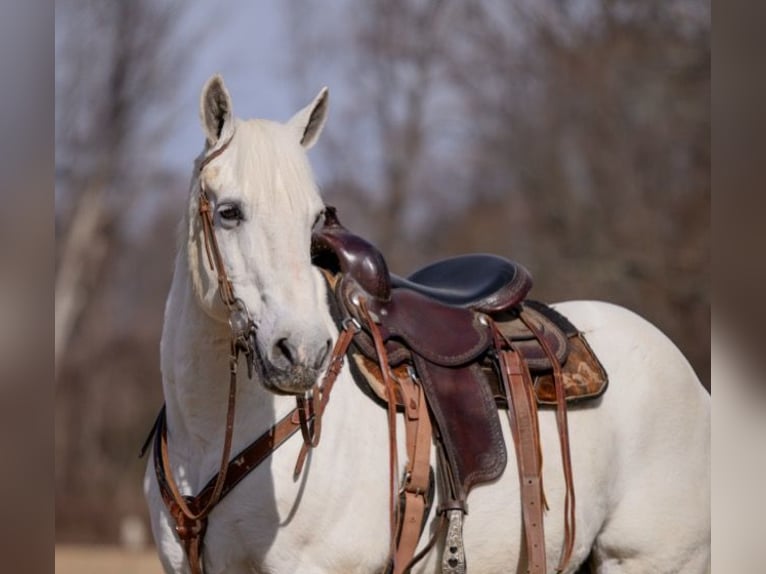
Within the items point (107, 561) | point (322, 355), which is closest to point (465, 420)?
point (322, 355)

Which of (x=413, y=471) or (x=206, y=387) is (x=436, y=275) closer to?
(x=413, y=471)

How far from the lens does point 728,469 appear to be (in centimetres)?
297

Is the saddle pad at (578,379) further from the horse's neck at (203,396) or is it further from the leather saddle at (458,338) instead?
the horse's neck at (203,396)

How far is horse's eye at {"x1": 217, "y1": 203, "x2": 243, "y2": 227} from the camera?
252 cm

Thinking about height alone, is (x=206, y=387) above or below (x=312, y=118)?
below

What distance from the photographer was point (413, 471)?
2.91 metres

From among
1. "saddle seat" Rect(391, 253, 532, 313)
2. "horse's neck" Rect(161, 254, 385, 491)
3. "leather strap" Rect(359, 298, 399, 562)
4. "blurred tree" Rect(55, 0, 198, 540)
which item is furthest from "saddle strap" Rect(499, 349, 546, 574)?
"blurred tree" Rect(55, 0, 198, 540)

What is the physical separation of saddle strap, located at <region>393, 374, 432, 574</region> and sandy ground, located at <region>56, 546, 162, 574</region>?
6.82 m

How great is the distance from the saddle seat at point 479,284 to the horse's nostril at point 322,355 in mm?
908

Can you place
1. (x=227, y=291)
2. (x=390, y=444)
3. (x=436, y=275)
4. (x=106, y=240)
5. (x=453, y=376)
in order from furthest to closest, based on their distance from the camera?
(x=106, y=240)
(x=436, y=275)
(x=453, y=376)
(x=390, y=444)
(x=227, y=291)

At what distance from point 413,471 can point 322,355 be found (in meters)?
A: 0.67

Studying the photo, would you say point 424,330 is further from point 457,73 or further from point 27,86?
point 457,73

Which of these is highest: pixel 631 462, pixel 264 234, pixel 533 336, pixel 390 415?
pixel 264 234

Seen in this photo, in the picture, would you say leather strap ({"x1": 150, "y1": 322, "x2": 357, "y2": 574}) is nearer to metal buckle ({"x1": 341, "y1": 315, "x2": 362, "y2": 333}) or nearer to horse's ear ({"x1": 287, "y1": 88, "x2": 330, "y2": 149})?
metal buckle ({"x1": 341, "y1": 315, "x2": 362, "y2": 333})
